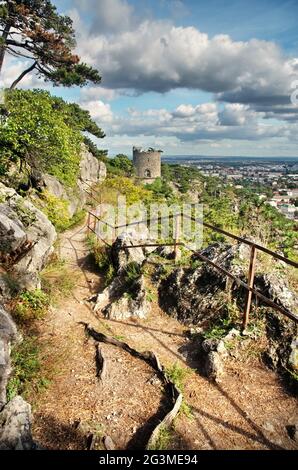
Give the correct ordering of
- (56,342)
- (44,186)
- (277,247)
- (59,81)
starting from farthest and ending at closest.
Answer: (59,81)
(44,186)
(277,247)
(56,342)

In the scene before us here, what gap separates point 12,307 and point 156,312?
101 inches

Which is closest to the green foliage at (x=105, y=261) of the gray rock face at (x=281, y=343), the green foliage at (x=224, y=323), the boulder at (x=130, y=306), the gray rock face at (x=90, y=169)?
the boulder at (x=130, y=306)

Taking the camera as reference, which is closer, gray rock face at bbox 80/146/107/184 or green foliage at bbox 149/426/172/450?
green foliage at bbox 149/426/172/450

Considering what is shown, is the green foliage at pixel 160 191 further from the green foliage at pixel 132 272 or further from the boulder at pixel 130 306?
the boulder at pixel 130 306

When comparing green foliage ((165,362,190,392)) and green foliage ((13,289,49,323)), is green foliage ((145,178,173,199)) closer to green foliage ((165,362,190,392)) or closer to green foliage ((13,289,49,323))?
green foliage ((13,289,49,323))

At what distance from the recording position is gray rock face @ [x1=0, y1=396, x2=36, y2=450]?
3.11m

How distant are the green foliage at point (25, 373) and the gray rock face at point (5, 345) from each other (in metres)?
0.21

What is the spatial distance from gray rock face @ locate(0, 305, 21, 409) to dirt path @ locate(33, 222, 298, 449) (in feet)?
1.89

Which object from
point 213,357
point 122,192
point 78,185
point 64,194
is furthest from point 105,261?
point 122,192

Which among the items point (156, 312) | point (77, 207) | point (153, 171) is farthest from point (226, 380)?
point (153, 171)

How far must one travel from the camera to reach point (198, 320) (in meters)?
5.62

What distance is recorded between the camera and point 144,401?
415cm

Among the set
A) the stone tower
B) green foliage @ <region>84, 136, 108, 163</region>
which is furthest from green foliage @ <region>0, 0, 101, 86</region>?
the stone tower
